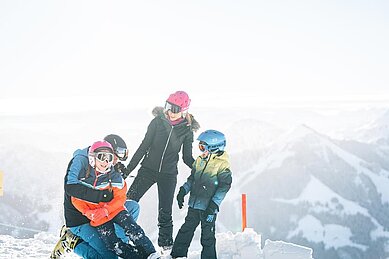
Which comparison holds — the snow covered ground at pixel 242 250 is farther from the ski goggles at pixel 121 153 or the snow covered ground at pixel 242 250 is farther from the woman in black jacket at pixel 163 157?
the ski goggles at pixel 121 153

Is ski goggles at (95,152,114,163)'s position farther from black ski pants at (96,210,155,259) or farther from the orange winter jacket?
black ski pants at (96,210,155,259)

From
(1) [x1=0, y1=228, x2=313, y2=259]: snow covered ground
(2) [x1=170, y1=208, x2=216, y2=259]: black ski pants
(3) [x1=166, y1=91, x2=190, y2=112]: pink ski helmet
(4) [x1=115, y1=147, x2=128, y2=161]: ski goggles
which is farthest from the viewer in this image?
(1) [x1=0, y1=228, x2=313, y2=259]: snow covered ground

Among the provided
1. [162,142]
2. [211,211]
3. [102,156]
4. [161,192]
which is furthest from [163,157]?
[102,156]

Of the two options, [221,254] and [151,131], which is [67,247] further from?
[221,254]

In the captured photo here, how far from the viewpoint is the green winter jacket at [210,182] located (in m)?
6.84

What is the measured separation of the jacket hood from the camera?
24.6 feet

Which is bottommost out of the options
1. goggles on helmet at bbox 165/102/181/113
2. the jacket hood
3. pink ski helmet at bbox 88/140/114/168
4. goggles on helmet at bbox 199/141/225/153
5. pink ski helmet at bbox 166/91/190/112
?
goggles on helmet at bbox 199/141/225/153

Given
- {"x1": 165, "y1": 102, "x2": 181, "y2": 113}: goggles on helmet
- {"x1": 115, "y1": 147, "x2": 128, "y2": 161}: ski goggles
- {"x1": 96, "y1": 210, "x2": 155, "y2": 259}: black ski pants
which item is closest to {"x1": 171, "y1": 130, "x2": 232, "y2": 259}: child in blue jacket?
{"x1": 165, "y1": 102, "x2": 181, "y2": 113}: goggles on helmet

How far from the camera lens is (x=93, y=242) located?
5484 mm

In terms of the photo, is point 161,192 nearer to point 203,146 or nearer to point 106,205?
point 203,146

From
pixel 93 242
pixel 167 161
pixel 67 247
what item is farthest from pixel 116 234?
pixel 167 161

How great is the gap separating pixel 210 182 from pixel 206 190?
13cm

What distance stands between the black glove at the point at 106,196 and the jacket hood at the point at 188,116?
2.37 m

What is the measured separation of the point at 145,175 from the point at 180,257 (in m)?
1.46
